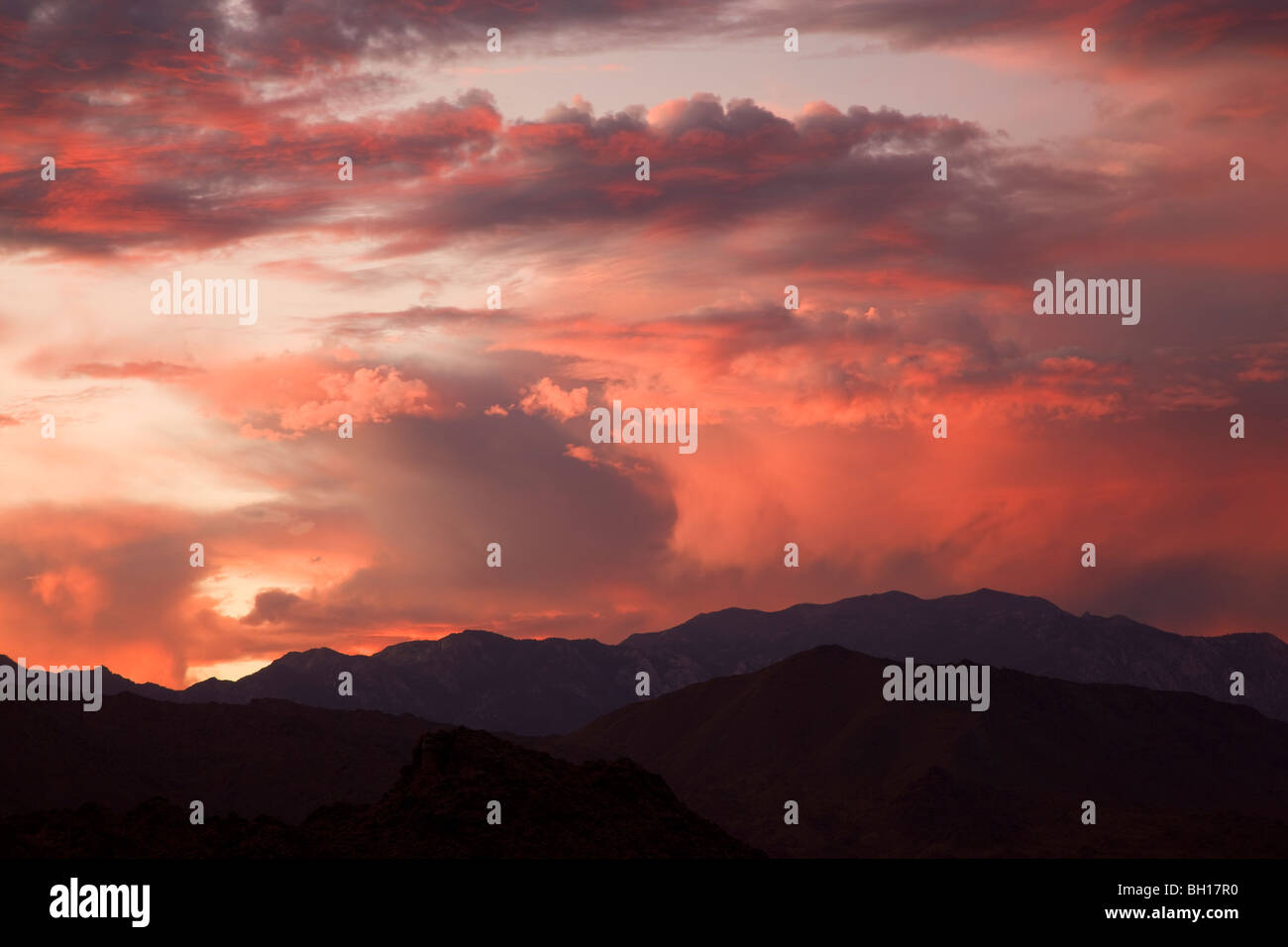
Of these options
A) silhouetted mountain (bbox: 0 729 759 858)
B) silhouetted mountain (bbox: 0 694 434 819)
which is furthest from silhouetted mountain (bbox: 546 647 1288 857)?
silhouetted mountain (bbox: 0 729 759 858)

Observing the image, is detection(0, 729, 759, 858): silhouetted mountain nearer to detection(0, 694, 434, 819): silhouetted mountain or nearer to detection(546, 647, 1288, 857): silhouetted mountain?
detection(0, 694, 434, 819): silhouetted mountain

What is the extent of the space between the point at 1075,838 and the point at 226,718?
254 feet

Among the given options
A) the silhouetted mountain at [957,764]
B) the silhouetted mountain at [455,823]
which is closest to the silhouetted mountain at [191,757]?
the silhouetted mountain at [957,764]

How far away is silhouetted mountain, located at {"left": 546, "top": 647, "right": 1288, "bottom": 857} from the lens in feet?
348

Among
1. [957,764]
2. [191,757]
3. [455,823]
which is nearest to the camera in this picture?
[455,823]

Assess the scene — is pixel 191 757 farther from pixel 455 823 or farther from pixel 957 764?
pixel 957 764

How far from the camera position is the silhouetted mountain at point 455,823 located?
1992 inches

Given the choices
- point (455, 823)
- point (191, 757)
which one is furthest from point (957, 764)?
point (455, 823)

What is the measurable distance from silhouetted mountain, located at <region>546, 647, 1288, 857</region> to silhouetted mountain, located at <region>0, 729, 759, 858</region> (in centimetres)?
4723

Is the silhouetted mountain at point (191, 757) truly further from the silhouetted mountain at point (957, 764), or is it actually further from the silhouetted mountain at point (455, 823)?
the silhouetted mountain at point (455, 823)

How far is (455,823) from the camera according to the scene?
2190 inches

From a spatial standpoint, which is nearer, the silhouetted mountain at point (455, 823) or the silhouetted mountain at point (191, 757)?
the silhouetted mountain at point (455, 823)

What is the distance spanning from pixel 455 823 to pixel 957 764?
3335 inches

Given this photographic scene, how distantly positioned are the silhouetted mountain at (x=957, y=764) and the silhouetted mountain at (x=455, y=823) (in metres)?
47.2
